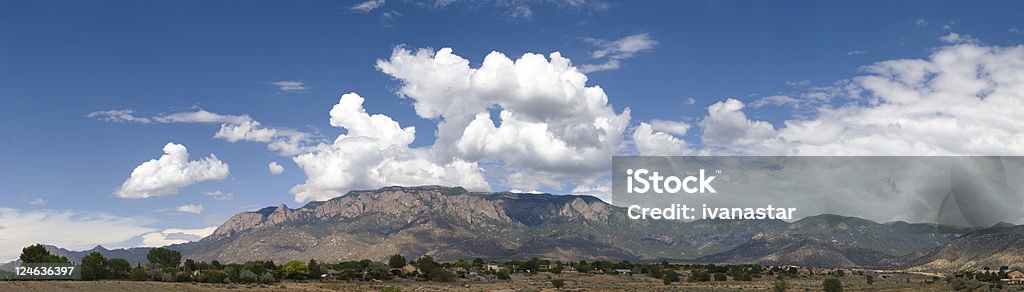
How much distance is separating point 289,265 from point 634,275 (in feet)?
186

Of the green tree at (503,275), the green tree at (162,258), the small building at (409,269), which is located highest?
the green tree at (162,258)

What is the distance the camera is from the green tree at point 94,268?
265ft

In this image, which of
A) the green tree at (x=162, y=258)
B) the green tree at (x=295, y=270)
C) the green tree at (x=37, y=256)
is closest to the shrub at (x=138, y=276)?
the green tree at (x=37, y=256)

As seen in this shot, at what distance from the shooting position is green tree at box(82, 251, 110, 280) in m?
80.9

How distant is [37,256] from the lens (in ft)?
296

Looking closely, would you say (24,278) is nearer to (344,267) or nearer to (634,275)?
(344,267)

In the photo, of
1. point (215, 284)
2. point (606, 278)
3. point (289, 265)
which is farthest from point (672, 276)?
point (215, 284)

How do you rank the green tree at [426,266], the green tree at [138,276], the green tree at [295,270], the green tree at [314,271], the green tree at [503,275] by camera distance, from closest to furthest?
the green tree at [138,276] → the green tree at [295,270] → the green tree at [314,271] → the green tree at [426,266] → the green tree at [503,275]

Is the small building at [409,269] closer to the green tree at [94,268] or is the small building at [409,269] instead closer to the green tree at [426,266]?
the green tree at [426,266]

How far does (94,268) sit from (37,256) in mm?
12414

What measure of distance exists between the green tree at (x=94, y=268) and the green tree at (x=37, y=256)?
575 centimetres

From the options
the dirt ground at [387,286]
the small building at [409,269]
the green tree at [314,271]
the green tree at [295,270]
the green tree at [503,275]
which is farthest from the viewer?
the small building at [409,269]

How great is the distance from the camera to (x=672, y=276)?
359 ft

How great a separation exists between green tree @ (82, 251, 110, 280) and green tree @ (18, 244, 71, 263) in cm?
575
